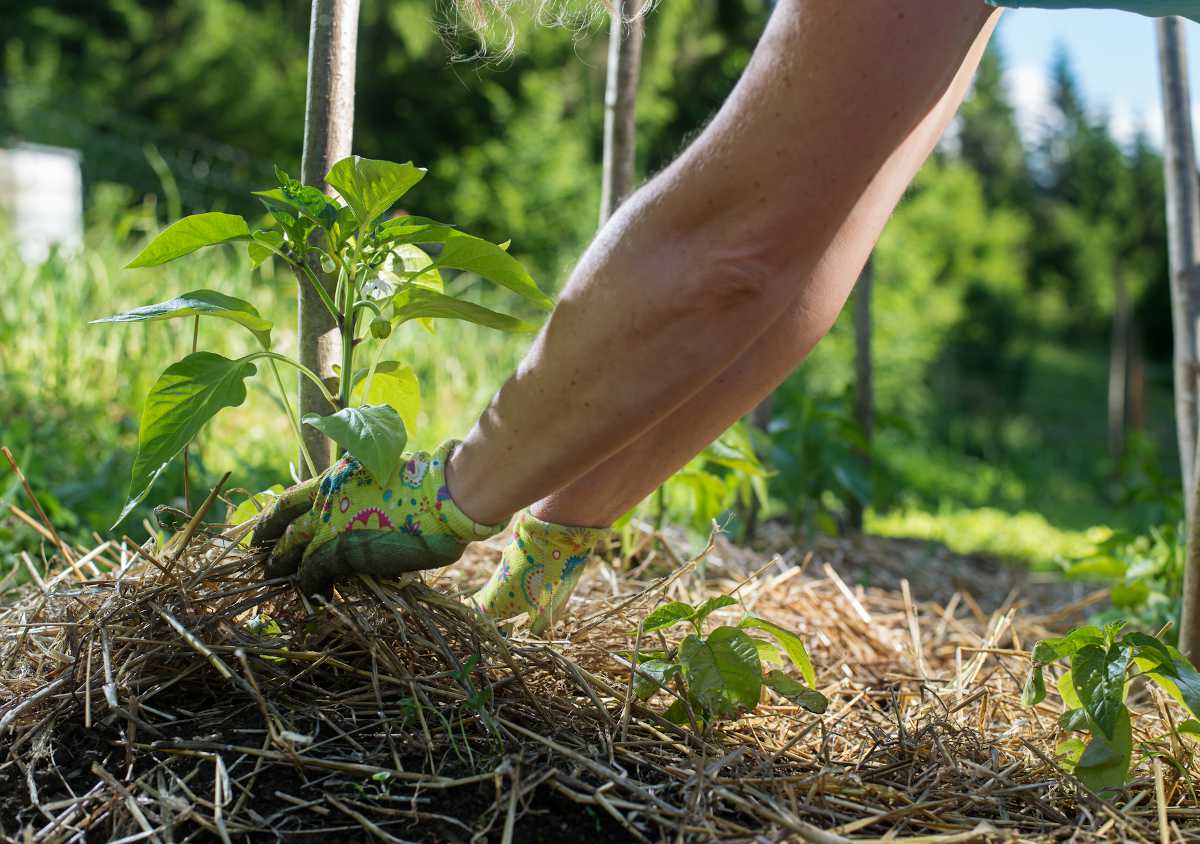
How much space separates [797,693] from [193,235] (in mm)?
994

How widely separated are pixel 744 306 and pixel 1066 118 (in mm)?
52533

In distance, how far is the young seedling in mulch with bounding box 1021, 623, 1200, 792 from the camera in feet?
3.92

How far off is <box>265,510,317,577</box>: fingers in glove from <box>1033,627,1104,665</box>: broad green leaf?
0.92 metres

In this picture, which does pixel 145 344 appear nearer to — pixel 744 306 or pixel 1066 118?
pixel 744 306

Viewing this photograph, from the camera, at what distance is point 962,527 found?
4758 millimetres

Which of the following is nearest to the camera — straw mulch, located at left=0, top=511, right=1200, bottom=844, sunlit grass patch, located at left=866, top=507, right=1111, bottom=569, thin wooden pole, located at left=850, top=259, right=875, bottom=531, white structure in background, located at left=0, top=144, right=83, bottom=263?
straw mulch, located at left=0, top=511, right=1200, bottom=844

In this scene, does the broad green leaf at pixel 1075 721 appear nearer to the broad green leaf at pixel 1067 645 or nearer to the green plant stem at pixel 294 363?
the broad green leaf at pixel 1067 645

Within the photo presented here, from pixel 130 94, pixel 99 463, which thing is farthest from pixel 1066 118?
pixel 99 463

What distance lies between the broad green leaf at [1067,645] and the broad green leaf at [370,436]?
821 mm

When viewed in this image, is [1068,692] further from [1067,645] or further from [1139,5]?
[1139,5]

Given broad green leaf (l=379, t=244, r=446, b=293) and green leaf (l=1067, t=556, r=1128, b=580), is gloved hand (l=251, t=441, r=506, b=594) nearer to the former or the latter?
broad green leaf (l=379, t=244, r=446, b=293)

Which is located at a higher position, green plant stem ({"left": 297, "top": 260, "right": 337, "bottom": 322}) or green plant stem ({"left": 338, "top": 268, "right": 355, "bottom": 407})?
green plant stem ({"left": 297, "top": 260, "right": 337, "bottom": 322})

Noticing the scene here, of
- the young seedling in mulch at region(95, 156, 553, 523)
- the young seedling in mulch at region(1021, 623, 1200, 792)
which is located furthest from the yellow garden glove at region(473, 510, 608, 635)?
the young seedling in mulch at region(1021, 623, 1200, 792)

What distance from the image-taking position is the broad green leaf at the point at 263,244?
1325 mm
